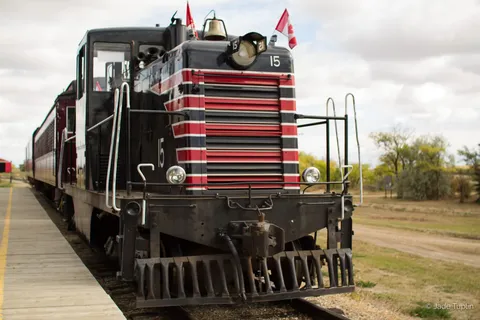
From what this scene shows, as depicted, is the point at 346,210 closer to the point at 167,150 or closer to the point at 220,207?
the point at 220,207

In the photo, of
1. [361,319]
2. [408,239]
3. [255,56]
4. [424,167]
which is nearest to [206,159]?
[255,56]

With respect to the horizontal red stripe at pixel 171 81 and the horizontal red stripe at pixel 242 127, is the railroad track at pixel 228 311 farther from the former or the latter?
the horizontal red stripe at pixel 171 81

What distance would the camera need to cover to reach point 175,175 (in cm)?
579

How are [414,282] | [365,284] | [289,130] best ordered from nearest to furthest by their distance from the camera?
[289,130]
[365,284]
[414,282]

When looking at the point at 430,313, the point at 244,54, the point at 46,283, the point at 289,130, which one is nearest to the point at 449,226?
the point at 430,313

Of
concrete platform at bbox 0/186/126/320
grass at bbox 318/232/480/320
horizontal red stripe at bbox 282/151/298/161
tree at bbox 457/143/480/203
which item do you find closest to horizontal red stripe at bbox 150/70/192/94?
horizontal red stripe at bbox 282/151/298/161

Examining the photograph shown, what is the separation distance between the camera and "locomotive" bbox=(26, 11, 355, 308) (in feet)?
18.6

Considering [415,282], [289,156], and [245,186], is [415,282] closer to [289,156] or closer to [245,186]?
[289,156]

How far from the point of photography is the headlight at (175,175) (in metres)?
5.78

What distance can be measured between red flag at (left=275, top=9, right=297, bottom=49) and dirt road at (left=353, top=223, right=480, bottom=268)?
26.7ft

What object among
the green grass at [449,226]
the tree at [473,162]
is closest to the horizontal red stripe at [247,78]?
the green grass at [449,226]

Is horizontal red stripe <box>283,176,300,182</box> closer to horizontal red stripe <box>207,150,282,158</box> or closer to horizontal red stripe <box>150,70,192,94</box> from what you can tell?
horizontal red stripe <box>207,150,282,158</box>

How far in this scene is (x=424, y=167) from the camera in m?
44.9

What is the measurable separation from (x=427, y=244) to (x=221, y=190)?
41.5ft
